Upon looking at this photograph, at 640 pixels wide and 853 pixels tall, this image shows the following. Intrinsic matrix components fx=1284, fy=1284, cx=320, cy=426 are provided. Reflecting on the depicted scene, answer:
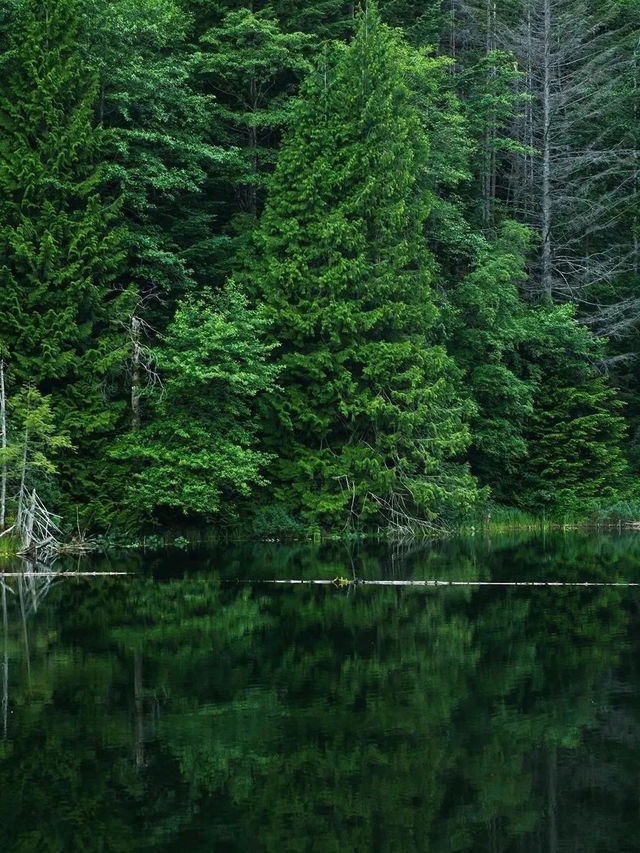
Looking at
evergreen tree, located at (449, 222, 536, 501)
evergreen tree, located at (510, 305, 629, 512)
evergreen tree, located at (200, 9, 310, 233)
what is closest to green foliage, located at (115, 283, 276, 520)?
evergreen tree, located at (200, 9, 310, 233)

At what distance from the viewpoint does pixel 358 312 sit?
31.2 m

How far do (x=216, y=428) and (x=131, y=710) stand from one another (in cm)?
1837

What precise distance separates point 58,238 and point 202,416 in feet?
17.2

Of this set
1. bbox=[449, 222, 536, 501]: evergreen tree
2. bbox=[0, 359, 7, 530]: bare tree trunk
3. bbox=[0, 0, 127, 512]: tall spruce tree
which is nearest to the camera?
bbox=[0, 359, 7, 530]: bare tree trunk

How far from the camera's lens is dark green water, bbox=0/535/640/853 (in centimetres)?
827

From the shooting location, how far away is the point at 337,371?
1233 inches

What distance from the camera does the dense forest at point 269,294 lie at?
29.1m

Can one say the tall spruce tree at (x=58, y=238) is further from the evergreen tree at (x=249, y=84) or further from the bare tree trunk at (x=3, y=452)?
the evergreen tree at (x=249, y=84)

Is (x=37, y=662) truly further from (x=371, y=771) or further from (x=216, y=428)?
(x=216, y=428)

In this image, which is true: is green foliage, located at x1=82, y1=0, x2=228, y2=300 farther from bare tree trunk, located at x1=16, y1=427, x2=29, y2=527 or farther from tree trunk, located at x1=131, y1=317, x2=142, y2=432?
bare tree trunk, located at x1=16, y1=427, x2=29, y2=527

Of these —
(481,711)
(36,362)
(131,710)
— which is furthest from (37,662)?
(36,362)

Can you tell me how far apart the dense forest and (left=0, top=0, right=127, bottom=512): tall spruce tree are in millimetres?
66

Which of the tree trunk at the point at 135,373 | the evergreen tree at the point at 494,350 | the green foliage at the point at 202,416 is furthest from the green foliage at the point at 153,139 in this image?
the evergreen tree at the point at 494,350

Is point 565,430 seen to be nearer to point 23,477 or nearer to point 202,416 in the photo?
point 202,416
